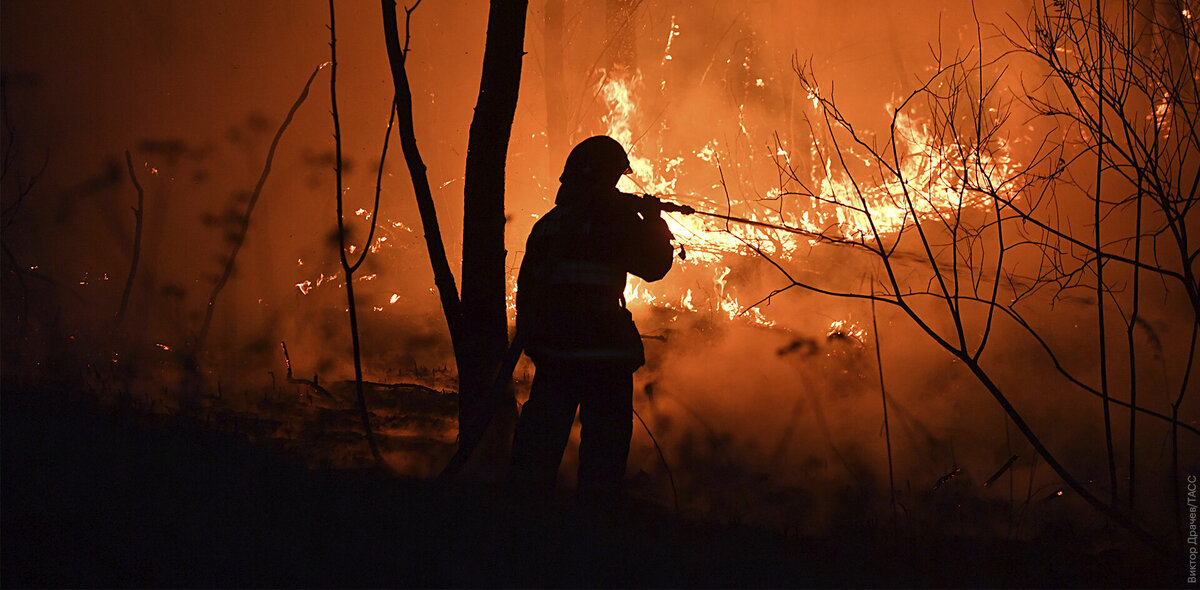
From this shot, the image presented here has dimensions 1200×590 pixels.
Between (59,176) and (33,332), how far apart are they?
4.91 ft

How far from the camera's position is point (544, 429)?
128 inches

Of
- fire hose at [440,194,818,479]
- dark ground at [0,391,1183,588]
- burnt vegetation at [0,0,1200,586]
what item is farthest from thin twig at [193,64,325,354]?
fire hose at [440,194,818,479]

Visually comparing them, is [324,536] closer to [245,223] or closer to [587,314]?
[587,314]

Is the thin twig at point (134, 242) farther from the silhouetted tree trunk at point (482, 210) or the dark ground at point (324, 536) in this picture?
the silhouetted tree trunk at point (482, 210)

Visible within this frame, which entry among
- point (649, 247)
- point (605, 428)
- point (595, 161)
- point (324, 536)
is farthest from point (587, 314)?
point (324, 536)

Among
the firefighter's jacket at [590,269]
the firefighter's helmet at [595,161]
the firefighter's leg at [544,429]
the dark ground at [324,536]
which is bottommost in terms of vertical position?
the dark ground at [324,536]

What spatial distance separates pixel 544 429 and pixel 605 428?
0.26 m

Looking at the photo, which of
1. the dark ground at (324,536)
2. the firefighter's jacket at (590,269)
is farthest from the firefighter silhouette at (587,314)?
the dark ground at (324,536)

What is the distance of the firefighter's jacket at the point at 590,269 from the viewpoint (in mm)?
3133

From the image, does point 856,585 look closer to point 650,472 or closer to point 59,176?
point 650,472

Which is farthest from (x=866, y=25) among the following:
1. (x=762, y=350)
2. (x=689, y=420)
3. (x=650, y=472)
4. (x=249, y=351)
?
(x=249, y=351)

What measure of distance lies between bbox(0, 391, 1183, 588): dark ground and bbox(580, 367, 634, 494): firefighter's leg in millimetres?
158

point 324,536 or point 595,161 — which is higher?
point 595,161

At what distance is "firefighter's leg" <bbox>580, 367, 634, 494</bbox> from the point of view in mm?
3195
